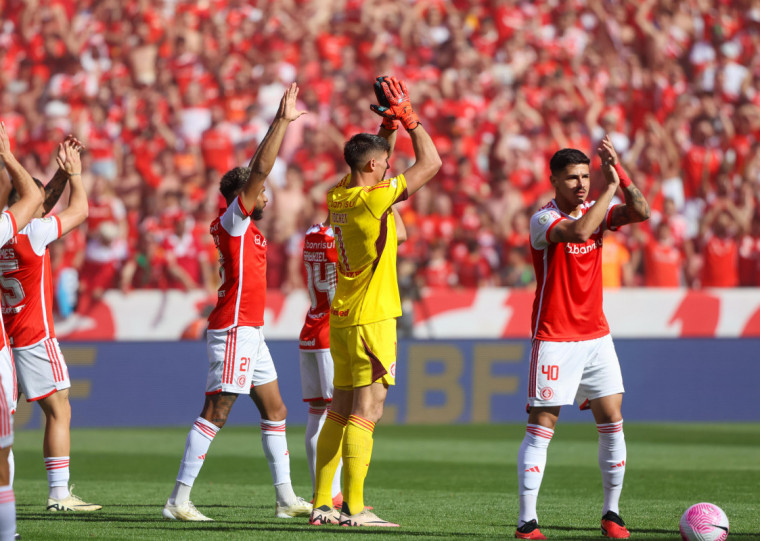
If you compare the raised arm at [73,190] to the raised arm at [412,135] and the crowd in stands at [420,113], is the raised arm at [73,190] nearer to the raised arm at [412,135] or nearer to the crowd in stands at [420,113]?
the raised arm at [412,135]

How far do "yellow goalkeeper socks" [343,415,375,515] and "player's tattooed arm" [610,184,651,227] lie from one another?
1.93 metres

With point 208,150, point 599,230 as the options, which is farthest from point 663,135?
point 599,230

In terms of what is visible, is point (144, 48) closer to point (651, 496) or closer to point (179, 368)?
point (179, 368)

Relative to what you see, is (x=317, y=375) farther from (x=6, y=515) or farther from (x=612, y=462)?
(x=6, y=515)

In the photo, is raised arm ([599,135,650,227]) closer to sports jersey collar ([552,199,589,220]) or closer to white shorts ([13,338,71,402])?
sports jersey collar ([552,199,589,220])

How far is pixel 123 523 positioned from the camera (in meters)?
7.23

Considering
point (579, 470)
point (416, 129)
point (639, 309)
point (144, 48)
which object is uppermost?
point (144, 48)

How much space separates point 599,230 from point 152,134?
1389cm

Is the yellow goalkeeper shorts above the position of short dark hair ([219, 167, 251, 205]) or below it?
below

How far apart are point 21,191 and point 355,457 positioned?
247cm

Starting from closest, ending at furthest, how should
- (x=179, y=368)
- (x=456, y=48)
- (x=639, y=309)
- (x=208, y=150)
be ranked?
(x=179, y=368), (x=639, y=309), (x=208, y=150), (x=456, y=48)

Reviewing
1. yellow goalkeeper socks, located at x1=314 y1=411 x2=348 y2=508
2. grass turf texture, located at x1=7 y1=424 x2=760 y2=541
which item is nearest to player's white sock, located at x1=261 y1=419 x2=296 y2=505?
grass turf texture, located at x1=7 y1=424 x2=760 y2=541

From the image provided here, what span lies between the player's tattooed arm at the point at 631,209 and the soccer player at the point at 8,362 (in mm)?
3316

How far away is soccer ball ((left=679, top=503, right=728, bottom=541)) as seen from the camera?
6.11 m
